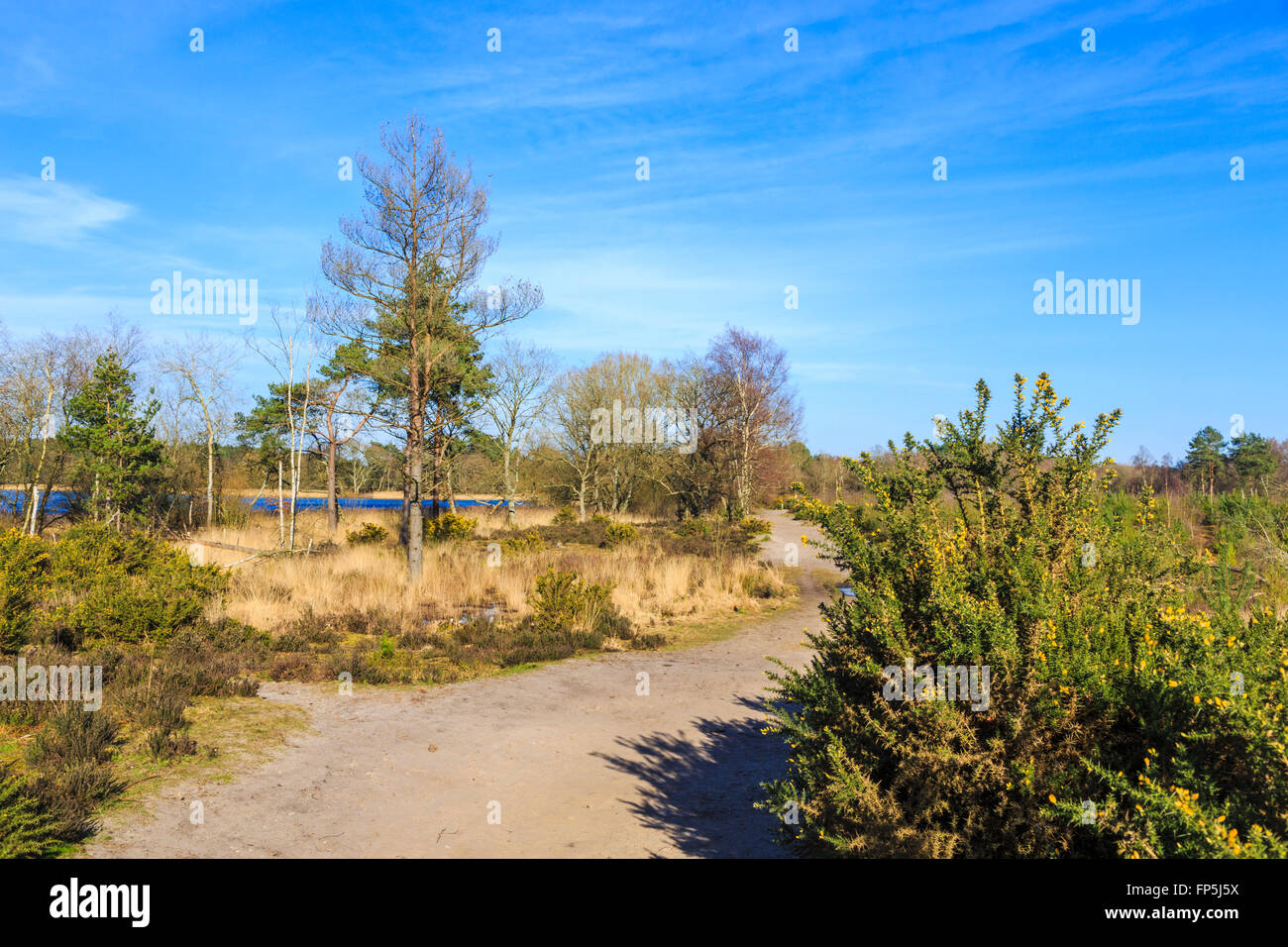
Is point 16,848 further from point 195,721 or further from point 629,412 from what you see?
point 629,412

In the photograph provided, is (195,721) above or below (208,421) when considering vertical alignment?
below

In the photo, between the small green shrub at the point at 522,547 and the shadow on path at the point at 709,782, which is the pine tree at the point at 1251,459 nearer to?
the small green shrub at the point at 522,547

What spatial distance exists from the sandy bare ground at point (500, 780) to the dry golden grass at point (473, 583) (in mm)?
3859

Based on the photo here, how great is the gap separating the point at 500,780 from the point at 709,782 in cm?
187

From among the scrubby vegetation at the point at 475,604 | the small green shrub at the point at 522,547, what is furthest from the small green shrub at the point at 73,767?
the small green shrub at the point at 522,547

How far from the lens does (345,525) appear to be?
2995 centimetres

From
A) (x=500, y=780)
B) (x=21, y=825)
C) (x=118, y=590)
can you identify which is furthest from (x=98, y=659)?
(x=500, y=780)

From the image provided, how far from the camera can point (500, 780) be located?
20.9 feet

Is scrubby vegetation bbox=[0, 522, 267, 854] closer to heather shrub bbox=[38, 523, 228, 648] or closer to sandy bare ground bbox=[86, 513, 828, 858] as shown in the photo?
heather shrub bbox=[38, 523, 228, 648]

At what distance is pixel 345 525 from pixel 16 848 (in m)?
27.5

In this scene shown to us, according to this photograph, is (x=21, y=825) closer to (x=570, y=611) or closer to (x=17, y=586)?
(x=17, y=586)

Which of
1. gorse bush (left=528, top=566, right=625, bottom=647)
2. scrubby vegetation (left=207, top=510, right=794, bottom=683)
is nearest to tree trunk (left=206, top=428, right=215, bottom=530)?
scrubby vegetation (left=207, top=510, right=794, bottom=683)
